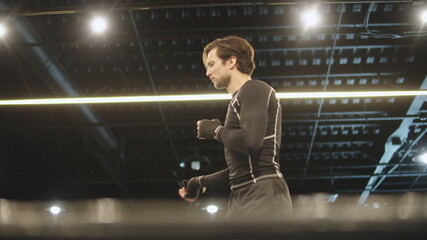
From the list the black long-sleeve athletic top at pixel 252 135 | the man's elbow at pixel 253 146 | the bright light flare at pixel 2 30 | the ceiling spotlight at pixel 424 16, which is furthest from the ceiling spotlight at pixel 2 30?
the ceiling spotlight at pixel 424 16

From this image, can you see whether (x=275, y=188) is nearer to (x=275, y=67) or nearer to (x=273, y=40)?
(x=273, y=40)

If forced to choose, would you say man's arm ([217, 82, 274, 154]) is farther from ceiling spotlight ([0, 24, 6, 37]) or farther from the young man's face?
ceiling spotlight ([0, 24, 6, 37])

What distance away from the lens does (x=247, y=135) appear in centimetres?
120

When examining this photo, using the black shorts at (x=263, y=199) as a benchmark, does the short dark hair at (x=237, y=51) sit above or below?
above

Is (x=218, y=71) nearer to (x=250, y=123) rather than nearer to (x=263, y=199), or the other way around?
(x=250, y=123)

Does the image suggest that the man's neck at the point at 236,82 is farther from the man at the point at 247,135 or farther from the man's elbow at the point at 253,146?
the man's elbow at the point at 253,146

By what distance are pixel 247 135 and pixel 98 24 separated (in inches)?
150

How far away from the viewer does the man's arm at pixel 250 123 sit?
1.19m

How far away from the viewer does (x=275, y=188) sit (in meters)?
1.20

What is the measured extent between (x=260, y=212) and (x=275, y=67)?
195 inches

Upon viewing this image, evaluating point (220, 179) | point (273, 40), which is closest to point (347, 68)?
point (273, 40)

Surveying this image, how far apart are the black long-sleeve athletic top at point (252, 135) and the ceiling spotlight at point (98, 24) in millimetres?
3554

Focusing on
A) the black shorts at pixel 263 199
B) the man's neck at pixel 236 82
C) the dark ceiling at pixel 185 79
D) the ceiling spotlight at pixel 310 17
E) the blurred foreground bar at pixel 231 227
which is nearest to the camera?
the blurred foreground bar at pixel 231 227

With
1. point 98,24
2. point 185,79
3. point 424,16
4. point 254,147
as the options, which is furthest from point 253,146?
point 185,79
